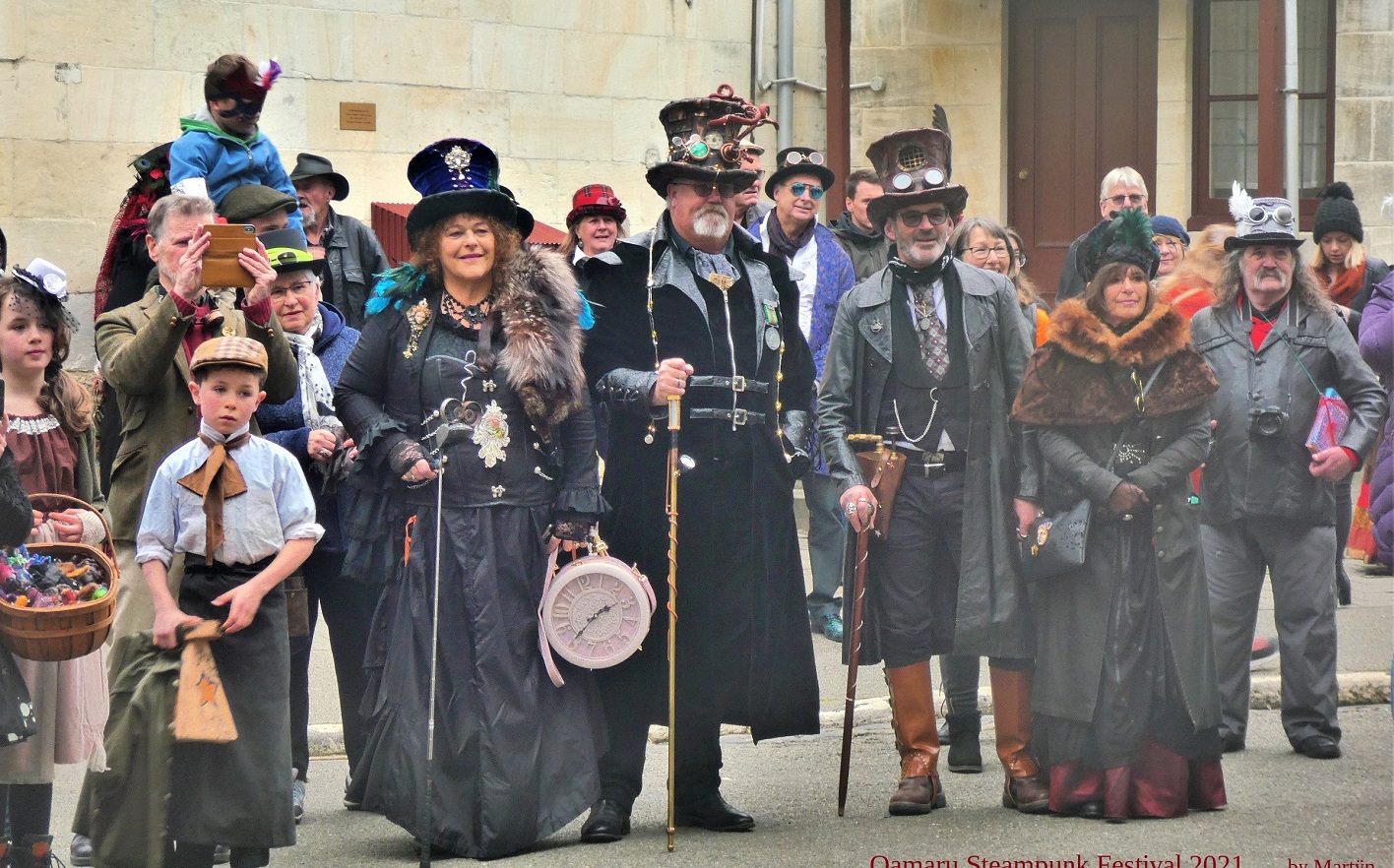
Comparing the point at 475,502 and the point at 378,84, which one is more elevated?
the point at 378,84

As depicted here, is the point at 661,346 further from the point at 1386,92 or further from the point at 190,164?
the point at 1386,92

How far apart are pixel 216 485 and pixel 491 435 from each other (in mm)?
956

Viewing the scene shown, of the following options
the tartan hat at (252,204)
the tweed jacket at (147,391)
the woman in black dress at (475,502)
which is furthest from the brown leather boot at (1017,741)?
the tartan hat at (252,204)

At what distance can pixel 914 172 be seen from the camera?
21.8ft

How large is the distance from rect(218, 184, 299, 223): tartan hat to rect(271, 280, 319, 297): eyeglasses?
0.31 meters

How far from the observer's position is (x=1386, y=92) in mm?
14625

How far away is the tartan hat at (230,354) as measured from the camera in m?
5.36

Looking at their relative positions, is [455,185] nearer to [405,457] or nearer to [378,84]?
[405,457]

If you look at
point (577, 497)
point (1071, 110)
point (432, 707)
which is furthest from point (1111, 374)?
point (1071, 110)

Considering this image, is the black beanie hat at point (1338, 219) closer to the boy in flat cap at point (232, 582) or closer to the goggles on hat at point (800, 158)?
the goggles on hat at point (800, 158)

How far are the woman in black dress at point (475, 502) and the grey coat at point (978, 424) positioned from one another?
1014 millimetres

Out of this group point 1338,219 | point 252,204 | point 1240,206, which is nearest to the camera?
point 252,204

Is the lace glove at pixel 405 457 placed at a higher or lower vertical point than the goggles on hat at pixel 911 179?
lower

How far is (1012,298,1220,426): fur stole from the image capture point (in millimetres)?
6430
